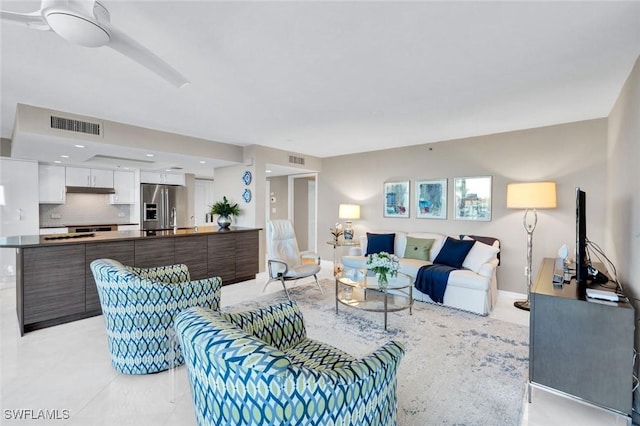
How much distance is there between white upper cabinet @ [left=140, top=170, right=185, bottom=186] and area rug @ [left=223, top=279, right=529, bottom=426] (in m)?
4.62

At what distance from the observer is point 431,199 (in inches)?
207

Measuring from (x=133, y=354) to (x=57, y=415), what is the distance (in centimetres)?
50

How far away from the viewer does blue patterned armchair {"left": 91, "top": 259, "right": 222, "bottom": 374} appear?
7.30 ft

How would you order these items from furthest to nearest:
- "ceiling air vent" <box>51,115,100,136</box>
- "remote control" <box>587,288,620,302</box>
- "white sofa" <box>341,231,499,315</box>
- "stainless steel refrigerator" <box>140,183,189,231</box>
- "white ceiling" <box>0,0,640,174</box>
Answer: "stainless steel refrigerator" <box>140,183,189,231</box> → "white sofa" <box>341,231,499,315</box> → "ceiling air vent" <box>51,115,100,136</box> → "remote control" <box>587,288,620,302</box> → "white ceiling" <box>0,0,640,174</box>

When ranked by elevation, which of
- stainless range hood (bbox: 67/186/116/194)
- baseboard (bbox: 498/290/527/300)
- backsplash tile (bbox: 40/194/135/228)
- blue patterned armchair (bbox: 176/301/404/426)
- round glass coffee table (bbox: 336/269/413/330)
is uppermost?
stainless range hood (bbox: 67/186/116/194)

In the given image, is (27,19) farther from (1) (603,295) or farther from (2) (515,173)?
(2) (515,173)

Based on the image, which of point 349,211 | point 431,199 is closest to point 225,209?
point 349,211

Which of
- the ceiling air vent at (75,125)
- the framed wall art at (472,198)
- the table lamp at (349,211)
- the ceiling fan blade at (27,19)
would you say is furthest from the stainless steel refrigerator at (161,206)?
the framed wall art at (472,198)

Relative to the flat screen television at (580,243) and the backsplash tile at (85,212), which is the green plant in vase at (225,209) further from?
the flat screen television at (580,243)

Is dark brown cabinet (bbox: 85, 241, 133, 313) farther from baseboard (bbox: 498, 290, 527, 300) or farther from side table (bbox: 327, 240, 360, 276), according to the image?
baseboard (bbox: 498, 290, 527, 300)

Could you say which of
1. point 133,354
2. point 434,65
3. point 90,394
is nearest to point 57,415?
point 90,394

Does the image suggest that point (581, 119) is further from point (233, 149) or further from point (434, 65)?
point (233, 149)

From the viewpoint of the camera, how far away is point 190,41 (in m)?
2.08

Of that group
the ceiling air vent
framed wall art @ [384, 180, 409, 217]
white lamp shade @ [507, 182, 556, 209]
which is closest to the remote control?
white lamp shade @ [507, 182, 556, 209]
